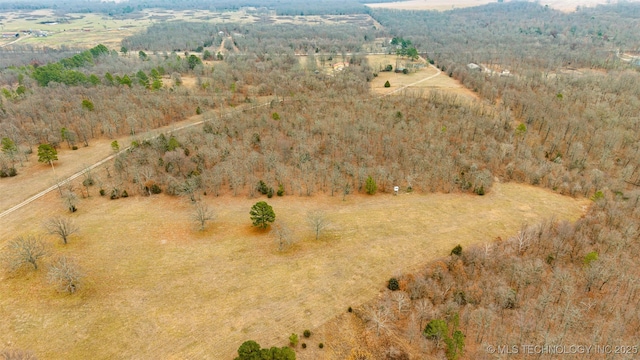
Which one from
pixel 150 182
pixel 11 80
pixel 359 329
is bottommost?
pixel 359 329

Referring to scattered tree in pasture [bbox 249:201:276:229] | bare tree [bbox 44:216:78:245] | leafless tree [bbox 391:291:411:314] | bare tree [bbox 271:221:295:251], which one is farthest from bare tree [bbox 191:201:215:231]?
leafless tree [bbox 391:291:411:314]

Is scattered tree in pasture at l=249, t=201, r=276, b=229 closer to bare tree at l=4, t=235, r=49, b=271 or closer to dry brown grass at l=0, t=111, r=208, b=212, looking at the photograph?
bare tree at l=4, t=235, r=49, b=271

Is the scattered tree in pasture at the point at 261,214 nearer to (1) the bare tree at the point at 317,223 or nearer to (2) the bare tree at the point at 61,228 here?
(1) the bare tree at the point at 317,223

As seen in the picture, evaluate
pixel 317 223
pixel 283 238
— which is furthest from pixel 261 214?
pixel 317 223

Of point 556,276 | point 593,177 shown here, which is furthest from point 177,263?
point 593,177

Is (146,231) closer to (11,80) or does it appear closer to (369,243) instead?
(369,243)

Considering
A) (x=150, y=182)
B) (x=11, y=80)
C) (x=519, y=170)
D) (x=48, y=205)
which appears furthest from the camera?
(x=11, y=80)

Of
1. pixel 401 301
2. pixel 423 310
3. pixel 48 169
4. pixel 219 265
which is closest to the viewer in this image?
pixel 423 310

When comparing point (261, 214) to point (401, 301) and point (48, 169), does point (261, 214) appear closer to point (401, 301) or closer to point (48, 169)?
point (401, 301)
